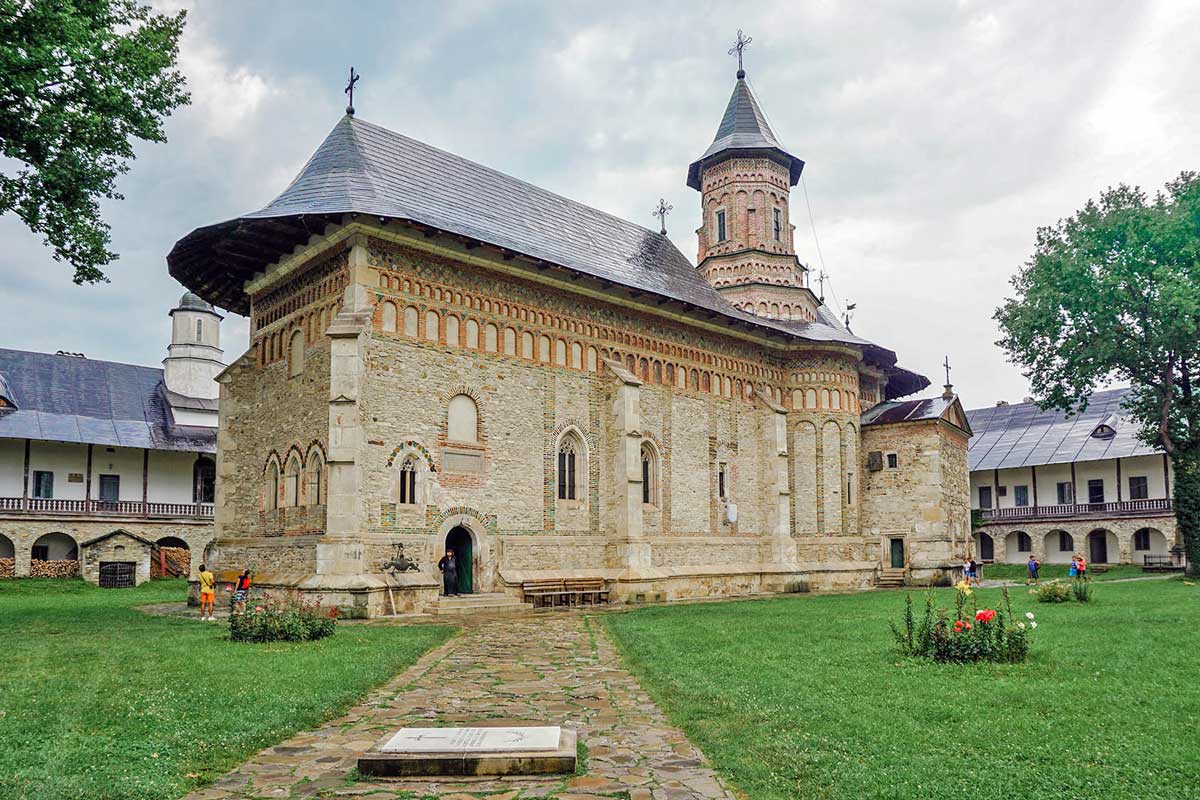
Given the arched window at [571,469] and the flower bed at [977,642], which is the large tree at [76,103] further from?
the flower bed at [977,642]

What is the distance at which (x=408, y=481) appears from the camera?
60.9 feet

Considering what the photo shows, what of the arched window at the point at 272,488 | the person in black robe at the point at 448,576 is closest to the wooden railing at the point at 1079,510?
the person in black robe at the point at 448,576

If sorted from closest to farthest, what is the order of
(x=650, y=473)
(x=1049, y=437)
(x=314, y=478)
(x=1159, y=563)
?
(x=314, y=478) < (x=650, y=473) < (x=1159, y=563) < (x=1049, y=437)

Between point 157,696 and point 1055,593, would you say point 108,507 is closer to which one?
point 157,696

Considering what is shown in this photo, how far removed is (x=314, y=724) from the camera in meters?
7.01

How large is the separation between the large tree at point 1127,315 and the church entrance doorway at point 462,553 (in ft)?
64.6

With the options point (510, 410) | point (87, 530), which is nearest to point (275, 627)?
point (510, 410)

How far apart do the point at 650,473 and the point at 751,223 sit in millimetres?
12938

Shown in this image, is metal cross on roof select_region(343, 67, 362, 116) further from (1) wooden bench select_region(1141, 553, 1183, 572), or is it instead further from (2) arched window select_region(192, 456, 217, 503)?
(1) wooden bench select_region(1141, 553, 1183, 572)

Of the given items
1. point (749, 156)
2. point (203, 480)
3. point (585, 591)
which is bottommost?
point (585, 591)

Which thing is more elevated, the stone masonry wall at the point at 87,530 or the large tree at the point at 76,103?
the large tree at the point at 76,103

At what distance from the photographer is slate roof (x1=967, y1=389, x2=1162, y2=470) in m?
42.1

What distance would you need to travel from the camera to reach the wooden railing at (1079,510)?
40.3m

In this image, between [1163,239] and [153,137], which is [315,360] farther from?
[1163,239]
